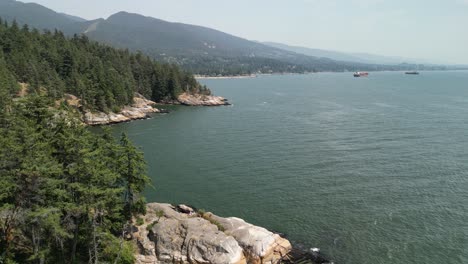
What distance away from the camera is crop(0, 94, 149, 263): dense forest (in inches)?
981

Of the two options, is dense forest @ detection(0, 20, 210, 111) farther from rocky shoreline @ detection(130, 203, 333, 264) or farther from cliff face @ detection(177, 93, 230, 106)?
rocky shoreline @ detection(130, 203, 333, 264)

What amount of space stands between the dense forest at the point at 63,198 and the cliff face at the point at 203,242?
6.90ft

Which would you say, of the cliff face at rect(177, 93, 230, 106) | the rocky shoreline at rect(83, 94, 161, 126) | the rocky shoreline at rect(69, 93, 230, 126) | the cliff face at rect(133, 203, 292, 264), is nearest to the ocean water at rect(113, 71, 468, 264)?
the cliff face at rect(133, 203, 292, 264)

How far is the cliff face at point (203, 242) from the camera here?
3241cm

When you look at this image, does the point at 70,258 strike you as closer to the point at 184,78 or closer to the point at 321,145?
the point at 321,145

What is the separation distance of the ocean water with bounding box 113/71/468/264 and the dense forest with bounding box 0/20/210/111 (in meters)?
16.4

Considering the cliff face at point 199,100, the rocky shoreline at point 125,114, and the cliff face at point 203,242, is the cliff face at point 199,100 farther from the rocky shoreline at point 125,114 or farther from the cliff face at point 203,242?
the cliff face at point 203,242

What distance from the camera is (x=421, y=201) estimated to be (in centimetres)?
4694

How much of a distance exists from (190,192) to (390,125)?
6445cm

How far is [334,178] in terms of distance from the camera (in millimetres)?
55469

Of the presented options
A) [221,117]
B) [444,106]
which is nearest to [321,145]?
[221,117]

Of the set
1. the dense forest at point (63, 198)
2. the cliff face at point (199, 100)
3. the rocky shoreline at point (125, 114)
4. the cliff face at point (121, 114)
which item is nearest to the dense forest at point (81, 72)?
the cliff face at point (121, 114)

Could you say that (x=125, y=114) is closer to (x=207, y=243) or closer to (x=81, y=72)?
(x=81, y=72)

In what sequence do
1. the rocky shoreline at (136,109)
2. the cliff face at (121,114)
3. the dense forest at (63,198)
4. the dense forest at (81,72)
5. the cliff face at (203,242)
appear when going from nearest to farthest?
1. the dense forest at (63,198)
2. the cliff face at (203,242)
3. the dense forest at (81,72)
4. the cliff face at (121,114)
5. the rocky shoreline at (136,109)
